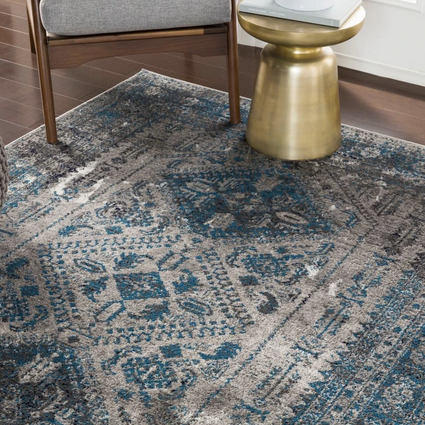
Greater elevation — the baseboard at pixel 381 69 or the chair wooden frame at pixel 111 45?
the chair wooden frame at pixel 111 45

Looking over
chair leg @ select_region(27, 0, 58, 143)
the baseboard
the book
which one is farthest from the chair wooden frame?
the baseboard

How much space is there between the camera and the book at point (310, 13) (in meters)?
2.03

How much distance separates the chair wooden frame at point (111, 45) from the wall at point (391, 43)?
2.18ft

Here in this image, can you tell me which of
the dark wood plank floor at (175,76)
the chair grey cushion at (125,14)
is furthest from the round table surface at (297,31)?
the dark wood plank floor at (175,76)

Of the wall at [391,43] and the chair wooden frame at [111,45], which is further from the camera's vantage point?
the wall at [391,43]

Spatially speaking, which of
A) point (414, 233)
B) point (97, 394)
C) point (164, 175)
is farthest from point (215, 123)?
point (97, 394)

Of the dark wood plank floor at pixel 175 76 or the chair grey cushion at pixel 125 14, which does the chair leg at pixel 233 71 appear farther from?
the dark wood plank floor at pixel 175 76

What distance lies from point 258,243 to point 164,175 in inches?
17.2

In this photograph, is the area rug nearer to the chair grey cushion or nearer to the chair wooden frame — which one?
the chair wooden frame

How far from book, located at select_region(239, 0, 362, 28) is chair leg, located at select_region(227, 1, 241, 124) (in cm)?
18

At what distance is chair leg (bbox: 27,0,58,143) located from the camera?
2.20 metres

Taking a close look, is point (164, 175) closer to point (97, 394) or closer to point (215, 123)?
point (215, 123)

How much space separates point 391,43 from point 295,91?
788 millimetres

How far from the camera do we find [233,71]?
2.40 meters
